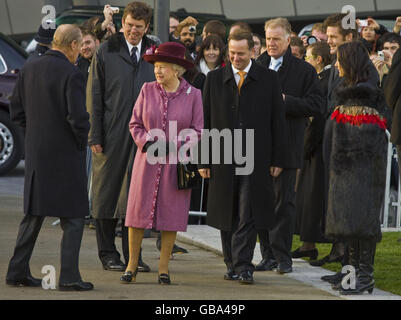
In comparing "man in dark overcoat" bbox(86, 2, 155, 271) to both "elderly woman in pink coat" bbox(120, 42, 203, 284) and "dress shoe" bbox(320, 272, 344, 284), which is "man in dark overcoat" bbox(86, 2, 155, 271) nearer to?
"elderly woman in pink coat" bbox(120, 42, 203, 284)

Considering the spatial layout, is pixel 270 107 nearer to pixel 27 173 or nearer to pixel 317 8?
pixel 27 173

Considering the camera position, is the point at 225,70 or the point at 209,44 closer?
the point at 225,70

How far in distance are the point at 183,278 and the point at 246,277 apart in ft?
1.98

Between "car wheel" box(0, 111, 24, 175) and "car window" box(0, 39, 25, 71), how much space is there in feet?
2.33

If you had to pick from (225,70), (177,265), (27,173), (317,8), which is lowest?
(177,265)

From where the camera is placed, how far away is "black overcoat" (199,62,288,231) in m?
10.0

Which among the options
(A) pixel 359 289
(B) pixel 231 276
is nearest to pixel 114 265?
(B) pixel 231 276

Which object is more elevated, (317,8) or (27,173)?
(317,8)

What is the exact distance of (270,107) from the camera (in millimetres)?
10172

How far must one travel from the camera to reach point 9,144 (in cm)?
1680

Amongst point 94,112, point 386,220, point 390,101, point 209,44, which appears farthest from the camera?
point 386,220

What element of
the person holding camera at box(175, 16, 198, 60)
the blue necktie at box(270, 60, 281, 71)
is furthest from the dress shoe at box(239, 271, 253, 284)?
the person holding camera at box(175, 16, 198, 60)
